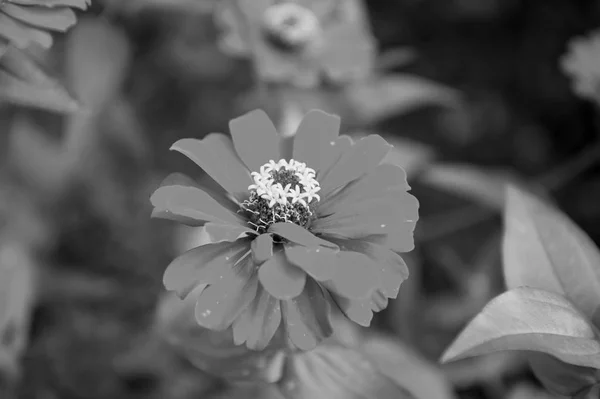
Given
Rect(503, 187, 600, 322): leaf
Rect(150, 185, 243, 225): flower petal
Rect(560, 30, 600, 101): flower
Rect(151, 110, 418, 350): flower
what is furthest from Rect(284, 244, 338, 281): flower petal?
Rect(560, 30, 600, 101): flower

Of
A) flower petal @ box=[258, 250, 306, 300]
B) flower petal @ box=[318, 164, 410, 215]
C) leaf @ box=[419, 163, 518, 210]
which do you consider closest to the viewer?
flower petal @ box=[258, 250, 306, 300]

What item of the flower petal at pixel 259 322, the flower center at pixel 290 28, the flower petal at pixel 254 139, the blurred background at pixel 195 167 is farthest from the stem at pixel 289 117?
the flower petal at pixel 259 322

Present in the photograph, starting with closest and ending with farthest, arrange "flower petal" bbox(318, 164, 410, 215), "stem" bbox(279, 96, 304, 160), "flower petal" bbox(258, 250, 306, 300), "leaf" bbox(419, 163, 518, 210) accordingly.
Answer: "flower petal" bbox(258, 250, 306, 300), "flower petal" bbox(318, 164, 410, 215), "stem" bbox(279, 96, 304, 160), "leaf" bbox(419, 163, 518, 210)

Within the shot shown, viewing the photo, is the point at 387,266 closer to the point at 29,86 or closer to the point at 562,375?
the point at 562,375

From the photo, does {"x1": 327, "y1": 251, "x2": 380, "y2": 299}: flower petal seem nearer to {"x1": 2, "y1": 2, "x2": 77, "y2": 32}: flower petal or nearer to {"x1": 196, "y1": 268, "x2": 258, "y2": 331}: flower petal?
{"x1": 196, "y1": 268, "x2": 258, "y2": 331}: flower petal

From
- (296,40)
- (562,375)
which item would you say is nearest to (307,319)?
(562,375)

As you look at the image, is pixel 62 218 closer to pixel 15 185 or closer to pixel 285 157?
pixel 15 185

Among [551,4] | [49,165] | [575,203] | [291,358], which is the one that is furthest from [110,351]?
[551,4]
